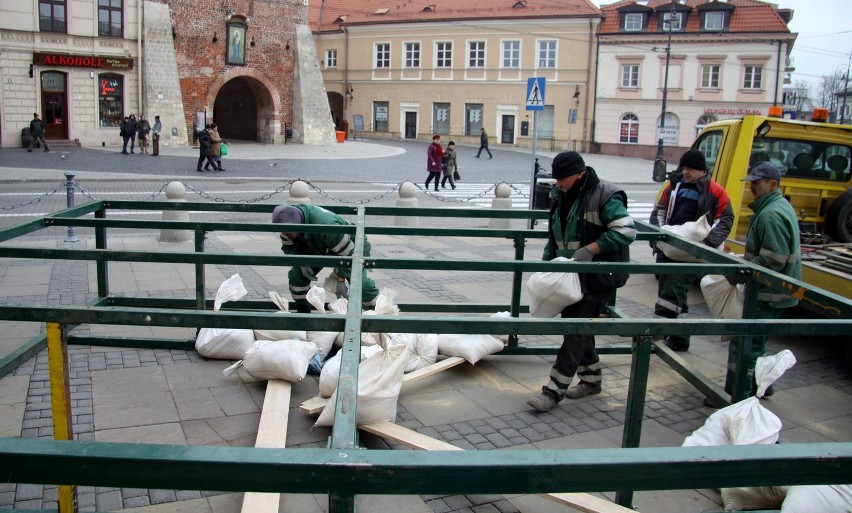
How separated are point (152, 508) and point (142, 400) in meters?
1.53

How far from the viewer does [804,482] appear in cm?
175

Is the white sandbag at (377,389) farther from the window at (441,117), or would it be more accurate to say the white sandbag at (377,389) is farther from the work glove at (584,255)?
the window at (441,117)

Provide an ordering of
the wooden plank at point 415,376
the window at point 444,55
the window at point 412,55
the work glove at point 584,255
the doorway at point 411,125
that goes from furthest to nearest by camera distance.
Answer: the doorway at point 411,125 < the window at point 412,55 < the window at point 444,55 < the work glove at point 584,255 < the wooden plank at point 415,376

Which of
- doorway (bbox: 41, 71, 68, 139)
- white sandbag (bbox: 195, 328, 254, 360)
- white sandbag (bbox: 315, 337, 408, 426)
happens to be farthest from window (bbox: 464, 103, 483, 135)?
white sandbag (bbox: 315, 337, 408, 426)

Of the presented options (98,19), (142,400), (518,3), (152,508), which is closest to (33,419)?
(142,400)

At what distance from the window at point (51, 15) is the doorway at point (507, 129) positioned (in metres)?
28.0

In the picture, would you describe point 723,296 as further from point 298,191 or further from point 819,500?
point 298,191

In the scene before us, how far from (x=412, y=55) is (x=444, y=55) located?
2.43 m

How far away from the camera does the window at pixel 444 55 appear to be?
50781mm

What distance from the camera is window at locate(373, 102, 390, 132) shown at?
2112 inches

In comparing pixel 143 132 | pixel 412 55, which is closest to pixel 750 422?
pixel 143 132

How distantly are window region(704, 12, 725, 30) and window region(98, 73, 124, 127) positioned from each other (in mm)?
34325

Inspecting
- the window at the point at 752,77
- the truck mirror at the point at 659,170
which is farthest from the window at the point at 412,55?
the truck mirror at the point at 659,170

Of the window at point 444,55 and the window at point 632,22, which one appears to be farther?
the window at point 444,55
